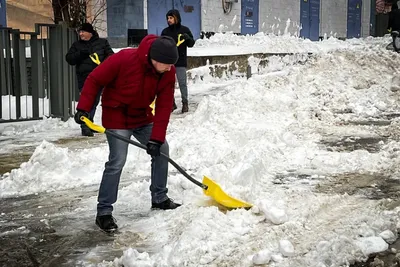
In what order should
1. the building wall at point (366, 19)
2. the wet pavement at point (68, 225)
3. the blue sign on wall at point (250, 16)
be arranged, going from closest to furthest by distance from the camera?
the wet pavement at point (68, 225), the blue sign on wall at point (250, 16), the building wall at point (366, 19)

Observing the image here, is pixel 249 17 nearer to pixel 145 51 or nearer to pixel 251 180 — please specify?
pixel 251 180

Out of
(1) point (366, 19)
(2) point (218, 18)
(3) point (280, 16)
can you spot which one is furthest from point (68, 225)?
(1) point (366, 19)

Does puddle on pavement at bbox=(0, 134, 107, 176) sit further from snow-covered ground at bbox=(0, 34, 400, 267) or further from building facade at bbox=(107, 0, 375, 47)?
building facade at bbox=(107, 0, 375, 47)

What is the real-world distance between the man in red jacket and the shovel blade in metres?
0.47

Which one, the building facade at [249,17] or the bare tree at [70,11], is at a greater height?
the building facade at [249,17]

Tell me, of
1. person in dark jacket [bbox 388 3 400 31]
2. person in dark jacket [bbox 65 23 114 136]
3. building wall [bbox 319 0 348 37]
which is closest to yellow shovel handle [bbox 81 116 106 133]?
person in dark jacket [bbox 65 23 114 136]

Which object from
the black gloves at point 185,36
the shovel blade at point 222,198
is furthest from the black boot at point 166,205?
the black gloves at point 185,36

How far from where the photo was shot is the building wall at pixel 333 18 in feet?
92.2

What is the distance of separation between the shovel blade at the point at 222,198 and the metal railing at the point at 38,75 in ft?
15.7

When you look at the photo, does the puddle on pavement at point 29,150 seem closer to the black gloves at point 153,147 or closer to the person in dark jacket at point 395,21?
the black gloves at point 153,147

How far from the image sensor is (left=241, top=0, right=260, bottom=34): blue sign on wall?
2228 centimetres

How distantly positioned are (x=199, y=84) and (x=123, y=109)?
32.1ft

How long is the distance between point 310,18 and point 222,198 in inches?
938

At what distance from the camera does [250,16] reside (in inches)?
892
